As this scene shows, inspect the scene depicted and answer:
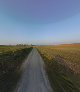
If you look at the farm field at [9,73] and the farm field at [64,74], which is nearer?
the farm field at [64,74]

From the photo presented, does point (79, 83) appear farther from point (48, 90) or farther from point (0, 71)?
point (0, 71)

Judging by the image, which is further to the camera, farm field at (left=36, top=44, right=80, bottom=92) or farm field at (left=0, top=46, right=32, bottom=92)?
farm field at (left=0, top=46, right=32, bottom=92)

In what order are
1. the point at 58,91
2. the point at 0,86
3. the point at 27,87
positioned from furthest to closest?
1. the point at 0,86
2. the point at 27,87
3. the point at 58,91

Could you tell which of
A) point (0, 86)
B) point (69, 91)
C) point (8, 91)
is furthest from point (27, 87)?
point (69, 91)

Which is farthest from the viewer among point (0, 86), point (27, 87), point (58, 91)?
point (0, 86)

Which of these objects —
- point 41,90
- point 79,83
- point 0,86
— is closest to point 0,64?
point 0,86

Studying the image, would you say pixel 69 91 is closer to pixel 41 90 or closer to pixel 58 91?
pixel 58 91

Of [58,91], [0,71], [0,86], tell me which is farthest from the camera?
[0,71]

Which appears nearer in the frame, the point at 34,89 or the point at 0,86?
the point at 34,89

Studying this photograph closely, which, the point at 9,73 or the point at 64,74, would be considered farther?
the point at 9,73
